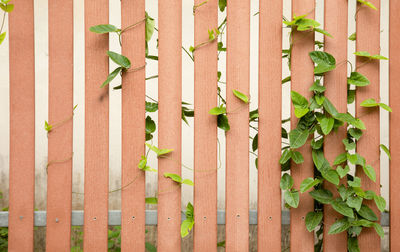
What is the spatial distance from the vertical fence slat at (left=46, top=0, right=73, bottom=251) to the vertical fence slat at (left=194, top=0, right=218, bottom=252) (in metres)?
0.52

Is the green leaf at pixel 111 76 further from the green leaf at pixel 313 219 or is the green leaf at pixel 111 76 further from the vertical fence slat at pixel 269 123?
the green leaf at pixel 313 219

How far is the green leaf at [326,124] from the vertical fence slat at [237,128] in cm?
30

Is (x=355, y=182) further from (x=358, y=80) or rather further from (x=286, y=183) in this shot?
(x=358, y=80)

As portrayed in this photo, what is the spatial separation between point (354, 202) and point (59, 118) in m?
1.24

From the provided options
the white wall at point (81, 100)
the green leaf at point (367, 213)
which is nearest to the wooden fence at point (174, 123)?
the green leaf at point (367, 213)

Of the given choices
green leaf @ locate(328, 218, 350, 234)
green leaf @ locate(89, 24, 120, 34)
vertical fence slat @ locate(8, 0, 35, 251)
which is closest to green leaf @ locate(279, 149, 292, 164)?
green leaf @ locate(328, 218, 350, 234)

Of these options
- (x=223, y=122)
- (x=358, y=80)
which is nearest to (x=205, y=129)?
(x=223, y=122)

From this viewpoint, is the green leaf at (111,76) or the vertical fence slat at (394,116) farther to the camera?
the vertical fence slat at (394,116)

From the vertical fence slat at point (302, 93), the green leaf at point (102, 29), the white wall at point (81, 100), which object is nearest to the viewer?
the green leaf at point (102, 29)

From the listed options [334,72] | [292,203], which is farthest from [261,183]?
[334,72]

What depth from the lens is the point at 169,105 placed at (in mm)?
1411

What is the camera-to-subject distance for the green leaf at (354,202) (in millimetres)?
1354

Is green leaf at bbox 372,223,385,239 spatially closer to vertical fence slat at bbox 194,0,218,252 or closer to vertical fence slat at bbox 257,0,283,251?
vertical fence slat at bbox 257,0,283,251

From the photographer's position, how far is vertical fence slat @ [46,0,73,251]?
139 centimetres
